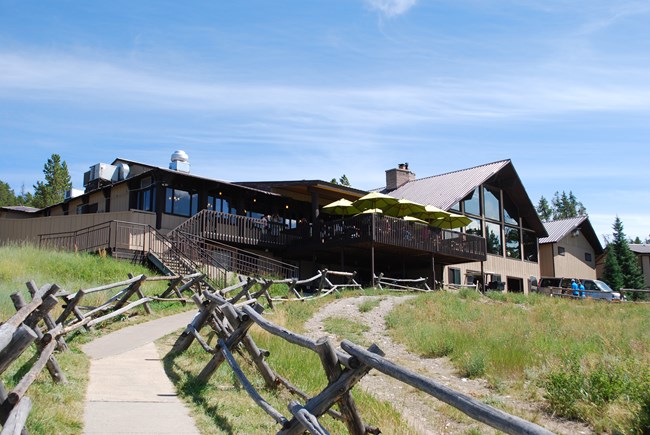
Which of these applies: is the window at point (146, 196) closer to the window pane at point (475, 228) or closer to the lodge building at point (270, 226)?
the lodge building at point (270, 226)

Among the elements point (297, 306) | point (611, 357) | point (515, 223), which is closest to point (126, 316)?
point (297, 306)

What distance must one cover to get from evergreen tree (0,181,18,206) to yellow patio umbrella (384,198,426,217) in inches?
2431

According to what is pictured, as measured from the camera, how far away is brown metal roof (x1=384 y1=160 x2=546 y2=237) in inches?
1480

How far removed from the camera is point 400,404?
37.0ft

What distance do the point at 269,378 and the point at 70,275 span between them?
49.1 feet

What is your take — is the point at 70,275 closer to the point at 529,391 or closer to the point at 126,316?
the point at 126,316

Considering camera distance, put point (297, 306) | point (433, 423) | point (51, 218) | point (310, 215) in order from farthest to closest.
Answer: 1. point (310, 215)
2. point (51, 218)
3. point (297, 306)
4. point (433, 423)

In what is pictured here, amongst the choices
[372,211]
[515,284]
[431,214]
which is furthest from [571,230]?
[372,211]

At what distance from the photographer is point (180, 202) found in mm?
31172

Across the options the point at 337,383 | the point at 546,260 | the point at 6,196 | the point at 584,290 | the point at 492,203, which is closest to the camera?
the point at 337,383

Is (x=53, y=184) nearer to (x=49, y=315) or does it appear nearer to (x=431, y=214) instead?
(x=431, y=214)

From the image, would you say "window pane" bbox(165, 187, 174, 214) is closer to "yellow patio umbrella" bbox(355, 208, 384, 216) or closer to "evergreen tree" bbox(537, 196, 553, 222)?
"yellow patio umbrella" bbox(355, 208, 384, 216)

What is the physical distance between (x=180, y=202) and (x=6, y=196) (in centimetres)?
6820

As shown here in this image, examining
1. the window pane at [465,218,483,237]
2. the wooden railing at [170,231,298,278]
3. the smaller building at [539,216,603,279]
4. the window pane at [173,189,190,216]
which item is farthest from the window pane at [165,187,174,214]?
the smaller building at [539,216,603,279]
